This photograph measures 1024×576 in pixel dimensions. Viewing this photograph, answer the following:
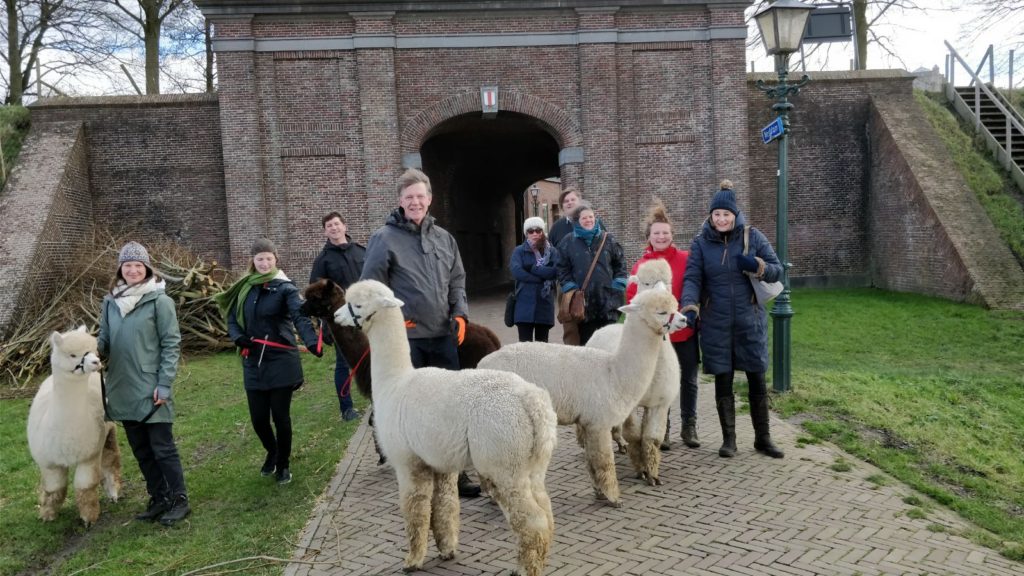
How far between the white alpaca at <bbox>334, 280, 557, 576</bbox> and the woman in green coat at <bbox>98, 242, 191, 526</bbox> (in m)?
2.11

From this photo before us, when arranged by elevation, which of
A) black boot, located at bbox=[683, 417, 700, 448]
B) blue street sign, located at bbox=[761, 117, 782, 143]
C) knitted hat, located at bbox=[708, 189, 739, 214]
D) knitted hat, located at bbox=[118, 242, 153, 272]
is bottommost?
black boot, located at bbox=[683, 417, 700, 448]

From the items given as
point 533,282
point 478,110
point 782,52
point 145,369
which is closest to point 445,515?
point 145,369

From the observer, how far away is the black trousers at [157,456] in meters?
5.86

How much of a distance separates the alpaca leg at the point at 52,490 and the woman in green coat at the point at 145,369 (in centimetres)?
69

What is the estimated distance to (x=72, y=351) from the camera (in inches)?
222

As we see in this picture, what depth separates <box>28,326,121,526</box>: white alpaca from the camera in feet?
18.6

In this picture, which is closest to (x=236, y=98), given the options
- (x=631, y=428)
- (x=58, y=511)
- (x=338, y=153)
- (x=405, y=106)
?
(x=338, y=153)

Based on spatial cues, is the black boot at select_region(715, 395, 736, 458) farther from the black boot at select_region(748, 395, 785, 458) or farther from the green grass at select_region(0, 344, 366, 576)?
the green grass at select_region(0, 344, 366, 576)

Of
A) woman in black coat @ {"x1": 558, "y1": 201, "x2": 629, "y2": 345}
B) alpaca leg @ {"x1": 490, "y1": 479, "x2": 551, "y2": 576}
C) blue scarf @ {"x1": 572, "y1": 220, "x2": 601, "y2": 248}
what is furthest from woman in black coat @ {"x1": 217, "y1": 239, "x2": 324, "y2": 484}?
alpaca leg @ {"x1": 490, "y1": 479, "x2": 551, "y2": 576}

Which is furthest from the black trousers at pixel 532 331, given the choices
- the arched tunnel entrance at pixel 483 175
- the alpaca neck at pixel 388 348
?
the arched tunnel entrance at pixel 483 175

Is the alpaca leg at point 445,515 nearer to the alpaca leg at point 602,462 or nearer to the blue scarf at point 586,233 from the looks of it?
the alpaca leg at point 602,462

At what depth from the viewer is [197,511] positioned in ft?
19.9

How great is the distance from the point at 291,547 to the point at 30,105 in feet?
61.7

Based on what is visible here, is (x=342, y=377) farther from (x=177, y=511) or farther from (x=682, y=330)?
(x=682, y=330)
